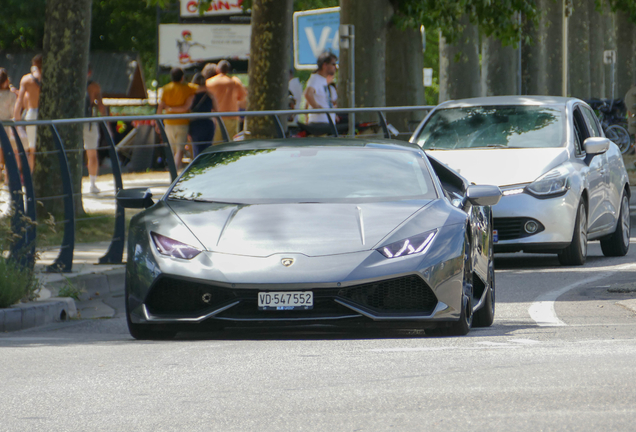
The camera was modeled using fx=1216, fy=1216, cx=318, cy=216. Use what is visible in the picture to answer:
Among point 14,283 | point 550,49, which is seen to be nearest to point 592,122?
point 14,283

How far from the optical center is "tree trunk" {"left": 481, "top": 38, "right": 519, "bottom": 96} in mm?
28234

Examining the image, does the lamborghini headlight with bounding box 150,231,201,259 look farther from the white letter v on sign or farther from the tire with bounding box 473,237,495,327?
the white letter v on sign

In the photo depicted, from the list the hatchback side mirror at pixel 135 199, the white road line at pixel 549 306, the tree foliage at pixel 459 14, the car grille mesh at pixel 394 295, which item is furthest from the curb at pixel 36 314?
the tree foliage at pixel 459 14

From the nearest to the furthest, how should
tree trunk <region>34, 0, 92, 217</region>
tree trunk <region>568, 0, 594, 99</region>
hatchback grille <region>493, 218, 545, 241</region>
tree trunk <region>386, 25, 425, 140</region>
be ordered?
hatchback grille <region>493, 218, 545, 241</region>
tree trunk <region>34, 0, 92, 217</region>
tree trunk <region>386, 25, 425, 140</region>
tree trunk <region>568, 0, 594, 99</region>

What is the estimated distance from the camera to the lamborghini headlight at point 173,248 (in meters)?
6.70

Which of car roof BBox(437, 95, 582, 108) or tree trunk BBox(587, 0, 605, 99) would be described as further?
tree trunk BBox(587, 0, 605, 99)

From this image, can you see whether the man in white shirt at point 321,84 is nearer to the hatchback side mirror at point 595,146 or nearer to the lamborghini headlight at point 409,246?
the hatchback side mirror at point 595,146

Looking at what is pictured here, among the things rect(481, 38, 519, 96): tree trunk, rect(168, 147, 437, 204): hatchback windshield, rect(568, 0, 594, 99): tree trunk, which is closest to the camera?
rect(168, 147, 437, 204): hatchback windshield

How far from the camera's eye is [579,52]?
38.9 meters

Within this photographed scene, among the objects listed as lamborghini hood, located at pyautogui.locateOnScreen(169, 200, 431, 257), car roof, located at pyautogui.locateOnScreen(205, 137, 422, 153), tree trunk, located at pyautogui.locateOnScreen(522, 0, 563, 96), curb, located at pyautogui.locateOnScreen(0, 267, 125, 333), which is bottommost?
curb, located at pyautogui.locateOnScreen(0, 267, 125, 333)

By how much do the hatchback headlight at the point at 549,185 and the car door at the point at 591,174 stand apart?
1.07ft

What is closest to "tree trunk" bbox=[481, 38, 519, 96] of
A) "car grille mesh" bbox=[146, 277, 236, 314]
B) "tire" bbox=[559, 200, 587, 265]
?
"tire" bbox=[559, 200, 587, 265]

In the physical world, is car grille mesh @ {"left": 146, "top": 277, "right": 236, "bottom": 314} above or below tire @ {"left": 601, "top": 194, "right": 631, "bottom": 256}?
above

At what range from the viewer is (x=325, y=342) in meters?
6.57
